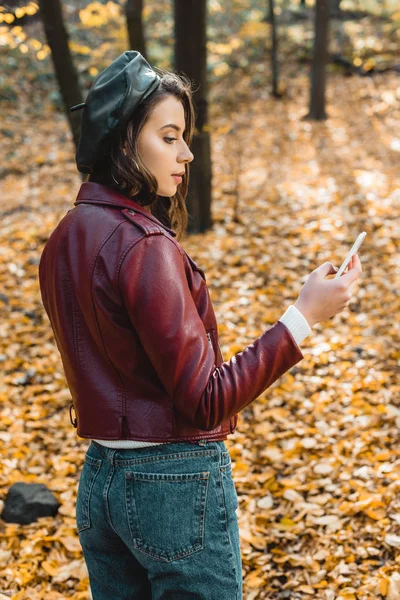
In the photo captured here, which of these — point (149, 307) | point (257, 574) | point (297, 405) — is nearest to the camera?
point (149, 307)

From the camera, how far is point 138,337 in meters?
1.37

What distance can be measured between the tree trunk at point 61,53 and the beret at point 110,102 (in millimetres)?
5024

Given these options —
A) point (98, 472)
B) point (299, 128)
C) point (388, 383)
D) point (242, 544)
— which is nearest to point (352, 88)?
point (299, 128)

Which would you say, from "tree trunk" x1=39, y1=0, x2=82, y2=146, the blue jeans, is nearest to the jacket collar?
the blue jeans

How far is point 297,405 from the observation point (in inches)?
167

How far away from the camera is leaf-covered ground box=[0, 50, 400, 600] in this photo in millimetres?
2992

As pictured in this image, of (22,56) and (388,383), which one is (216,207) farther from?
(22,56)

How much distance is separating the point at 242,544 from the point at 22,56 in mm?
Answer: 14355

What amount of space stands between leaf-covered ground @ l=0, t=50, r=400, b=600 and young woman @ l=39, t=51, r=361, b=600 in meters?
1.62

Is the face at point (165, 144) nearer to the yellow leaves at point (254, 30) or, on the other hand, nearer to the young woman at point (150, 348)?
the young woman at point (150, 348)

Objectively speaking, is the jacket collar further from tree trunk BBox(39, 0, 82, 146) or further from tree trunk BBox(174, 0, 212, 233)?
tree trunk BBox(39, 0, 82, 146)

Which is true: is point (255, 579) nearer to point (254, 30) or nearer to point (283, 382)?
point (283, 382)

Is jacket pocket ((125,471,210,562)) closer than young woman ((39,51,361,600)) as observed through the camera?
No

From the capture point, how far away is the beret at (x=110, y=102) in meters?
1.40
